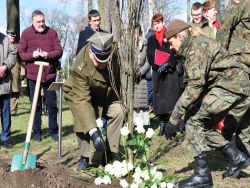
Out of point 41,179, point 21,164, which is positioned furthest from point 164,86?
point 41,179

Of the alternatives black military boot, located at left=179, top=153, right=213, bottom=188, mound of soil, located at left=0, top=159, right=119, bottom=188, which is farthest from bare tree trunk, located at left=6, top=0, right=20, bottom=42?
black military boot, located at left=179, top=153, right=213, bottom=188

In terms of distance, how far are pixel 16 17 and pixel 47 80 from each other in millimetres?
9402

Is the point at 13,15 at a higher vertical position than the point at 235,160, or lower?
higher

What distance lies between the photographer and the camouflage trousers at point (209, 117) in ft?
15.6

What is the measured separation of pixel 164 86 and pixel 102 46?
3.13 m

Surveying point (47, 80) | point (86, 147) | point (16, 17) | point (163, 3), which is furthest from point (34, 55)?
point (163, 3)

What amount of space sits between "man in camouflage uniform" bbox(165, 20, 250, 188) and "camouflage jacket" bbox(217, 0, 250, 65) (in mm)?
295

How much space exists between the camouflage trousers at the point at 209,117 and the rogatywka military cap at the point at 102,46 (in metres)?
1.08

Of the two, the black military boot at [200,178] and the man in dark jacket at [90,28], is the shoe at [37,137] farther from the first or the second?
the black military boot at [200,178]

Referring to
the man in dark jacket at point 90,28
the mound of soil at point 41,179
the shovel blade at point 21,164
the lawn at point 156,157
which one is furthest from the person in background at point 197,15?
the mound of soil at point 41,179

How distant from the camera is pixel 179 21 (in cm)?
480

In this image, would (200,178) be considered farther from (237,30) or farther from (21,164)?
(21,164)

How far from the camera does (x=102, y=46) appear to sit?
4.86 m

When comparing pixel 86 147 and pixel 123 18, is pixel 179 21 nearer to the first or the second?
pixel 123 18
